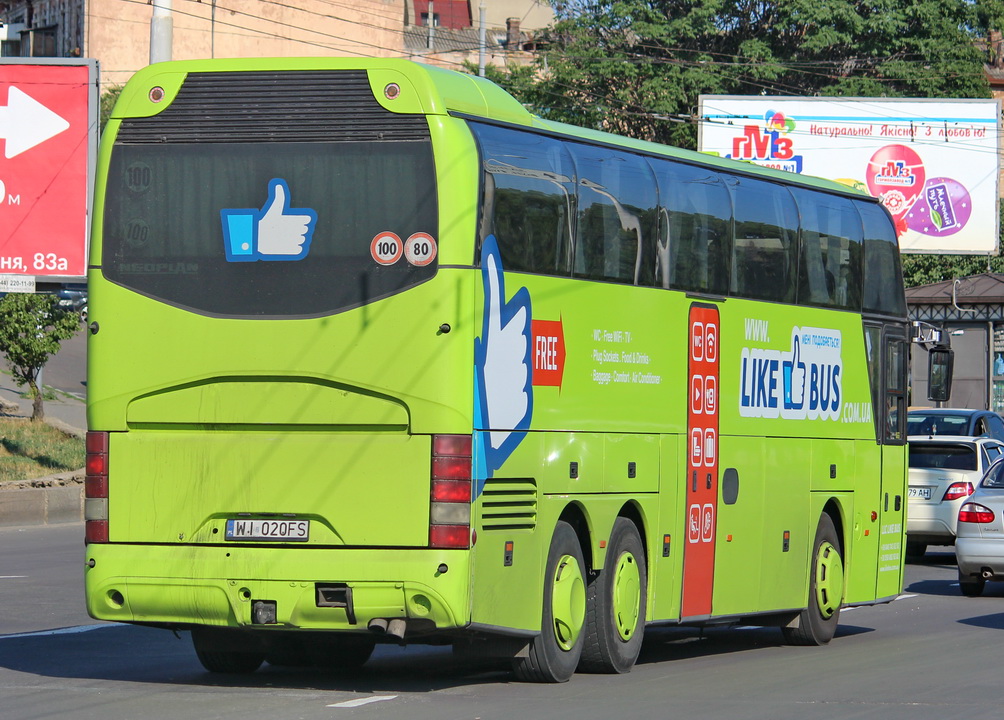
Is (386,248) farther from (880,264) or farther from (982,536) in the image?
(982,536)

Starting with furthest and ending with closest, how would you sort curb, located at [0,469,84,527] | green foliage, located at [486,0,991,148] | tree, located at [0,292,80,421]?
green foliage, located at [486,0,991,148]
tree, located at [0,292,80,421]
curb, located at [0,469,84,527]

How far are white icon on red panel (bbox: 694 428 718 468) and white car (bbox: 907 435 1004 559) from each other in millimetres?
10363

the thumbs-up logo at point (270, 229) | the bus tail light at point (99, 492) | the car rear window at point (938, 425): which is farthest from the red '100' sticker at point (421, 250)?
the car rear window at point (938, 425)

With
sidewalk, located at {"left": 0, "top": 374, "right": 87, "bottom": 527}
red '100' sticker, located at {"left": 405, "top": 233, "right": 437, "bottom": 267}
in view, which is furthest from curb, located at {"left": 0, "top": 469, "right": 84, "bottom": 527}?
red '100' sticker, located at {"left": 405, "top": 233, "right": 437, "bottom": 267}

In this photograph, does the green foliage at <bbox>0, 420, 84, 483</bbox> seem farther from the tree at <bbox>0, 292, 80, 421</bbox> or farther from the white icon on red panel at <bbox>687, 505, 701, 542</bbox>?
the white icon on red panel at <bbox>687, 505, 701, 542</bbox>

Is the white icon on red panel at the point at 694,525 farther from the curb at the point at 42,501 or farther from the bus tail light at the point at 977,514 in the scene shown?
the curb at the point at 42,501

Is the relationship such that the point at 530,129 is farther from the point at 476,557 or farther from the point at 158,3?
the point at 158,3

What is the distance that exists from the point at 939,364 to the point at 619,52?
44.7m

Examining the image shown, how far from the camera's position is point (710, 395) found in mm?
12625

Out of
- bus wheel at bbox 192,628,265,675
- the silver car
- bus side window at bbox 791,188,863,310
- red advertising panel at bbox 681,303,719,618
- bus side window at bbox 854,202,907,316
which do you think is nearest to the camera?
bus wheel at bbox 192,628,265,675

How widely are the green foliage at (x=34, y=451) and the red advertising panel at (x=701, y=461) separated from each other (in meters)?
15.5

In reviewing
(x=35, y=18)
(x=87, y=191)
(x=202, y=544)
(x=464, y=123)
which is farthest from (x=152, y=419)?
(x=35, y=18)

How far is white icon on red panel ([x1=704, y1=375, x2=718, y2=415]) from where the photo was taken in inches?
495

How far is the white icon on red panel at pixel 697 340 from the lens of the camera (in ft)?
40.6
